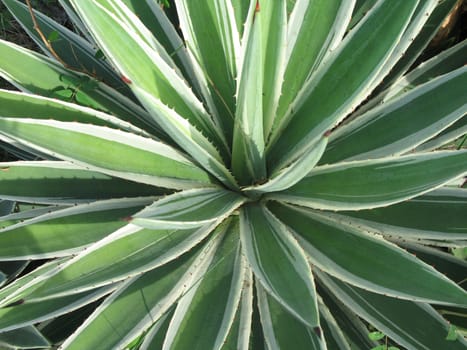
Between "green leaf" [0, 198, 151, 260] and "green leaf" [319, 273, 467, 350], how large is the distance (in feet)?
1.87

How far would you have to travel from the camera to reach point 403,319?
3.83ft

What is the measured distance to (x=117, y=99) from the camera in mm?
1435

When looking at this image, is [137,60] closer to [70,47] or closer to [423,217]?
[70,47]

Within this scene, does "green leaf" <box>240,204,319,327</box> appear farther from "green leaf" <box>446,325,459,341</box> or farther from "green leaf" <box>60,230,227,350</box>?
"green leaf" <box>446,325,459,341</box>

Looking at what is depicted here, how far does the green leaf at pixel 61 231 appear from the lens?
3.84 ft

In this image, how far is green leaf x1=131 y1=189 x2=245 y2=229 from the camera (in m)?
0.95

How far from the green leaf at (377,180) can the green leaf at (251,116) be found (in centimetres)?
12

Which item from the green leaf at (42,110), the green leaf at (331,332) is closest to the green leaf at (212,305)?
the green leaf at (331,332)

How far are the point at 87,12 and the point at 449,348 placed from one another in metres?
1.04

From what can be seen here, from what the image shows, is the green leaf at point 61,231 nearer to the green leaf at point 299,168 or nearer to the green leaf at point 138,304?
the green leaf at point 138,304

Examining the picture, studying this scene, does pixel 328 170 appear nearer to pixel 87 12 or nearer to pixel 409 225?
pixel 409 225

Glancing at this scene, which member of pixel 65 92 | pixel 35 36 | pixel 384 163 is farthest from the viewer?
pixel 35 36

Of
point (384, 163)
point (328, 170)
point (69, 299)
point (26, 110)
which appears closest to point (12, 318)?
point (69, 299)

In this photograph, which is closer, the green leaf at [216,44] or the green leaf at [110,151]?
the green leaf at [110,151]
